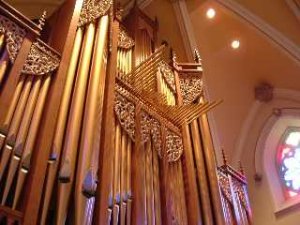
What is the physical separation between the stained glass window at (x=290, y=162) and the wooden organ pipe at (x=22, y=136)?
14.4ft

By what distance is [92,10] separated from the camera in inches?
160

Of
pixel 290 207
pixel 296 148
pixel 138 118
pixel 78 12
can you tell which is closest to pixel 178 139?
pixel 138 118

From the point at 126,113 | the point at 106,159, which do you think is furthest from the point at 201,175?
the point at 106,159

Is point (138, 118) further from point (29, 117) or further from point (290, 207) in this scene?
point (290, 207)

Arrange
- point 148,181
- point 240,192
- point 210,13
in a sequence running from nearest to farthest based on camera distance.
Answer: point 148,181, point 240,192, point 210,13

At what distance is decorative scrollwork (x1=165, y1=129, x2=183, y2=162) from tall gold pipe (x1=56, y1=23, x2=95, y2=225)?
1.01 meters

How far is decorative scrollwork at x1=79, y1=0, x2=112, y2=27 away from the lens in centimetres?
394

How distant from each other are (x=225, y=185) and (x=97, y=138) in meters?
1.89

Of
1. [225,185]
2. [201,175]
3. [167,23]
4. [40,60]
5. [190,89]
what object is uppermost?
[167,23]

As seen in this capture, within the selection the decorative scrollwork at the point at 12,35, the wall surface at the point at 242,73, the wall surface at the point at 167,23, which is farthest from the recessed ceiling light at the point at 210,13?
the decorative scrollwork at the point at 12,35

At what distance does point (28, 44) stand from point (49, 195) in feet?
4.10

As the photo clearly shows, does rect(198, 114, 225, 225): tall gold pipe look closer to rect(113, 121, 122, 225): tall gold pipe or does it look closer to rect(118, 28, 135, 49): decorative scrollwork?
rect(113, 121, 122, 225): tall gold pipe

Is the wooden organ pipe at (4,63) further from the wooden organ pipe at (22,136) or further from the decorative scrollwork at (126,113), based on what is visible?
the decorative scrollwork at (126,113)

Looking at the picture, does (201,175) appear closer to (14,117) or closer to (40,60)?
(40,60)
